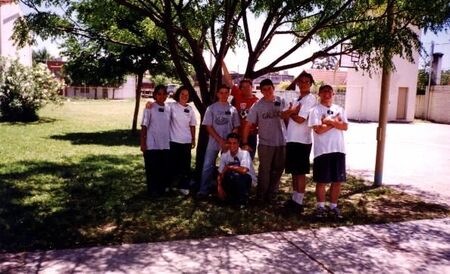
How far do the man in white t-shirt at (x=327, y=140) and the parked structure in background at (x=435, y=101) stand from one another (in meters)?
23.6

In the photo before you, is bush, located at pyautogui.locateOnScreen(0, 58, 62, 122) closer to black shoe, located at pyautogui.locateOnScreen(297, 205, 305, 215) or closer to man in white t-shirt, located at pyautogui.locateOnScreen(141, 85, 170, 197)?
man in white t-shirt, located at pyautogui.locateOnScreen(141, 85, 170, 197)

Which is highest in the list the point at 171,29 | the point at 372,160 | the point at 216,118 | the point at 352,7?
the point at 352,7

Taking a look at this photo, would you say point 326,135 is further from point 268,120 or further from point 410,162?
point 410,162

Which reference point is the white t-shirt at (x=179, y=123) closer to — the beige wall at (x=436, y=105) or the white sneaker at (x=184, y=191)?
the white sneaker at (x=184, y=191)

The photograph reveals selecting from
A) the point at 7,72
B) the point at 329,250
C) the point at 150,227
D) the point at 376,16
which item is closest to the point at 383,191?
the point at 376,16

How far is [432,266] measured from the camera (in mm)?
4273

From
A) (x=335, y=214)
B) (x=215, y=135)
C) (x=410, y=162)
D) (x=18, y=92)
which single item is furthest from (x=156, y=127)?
(x=18, y=92)

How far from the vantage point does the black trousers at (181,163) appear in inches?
265

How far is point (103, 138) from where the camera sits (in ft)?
48.1

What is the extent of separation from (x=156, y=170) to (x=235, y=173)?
1191 mm

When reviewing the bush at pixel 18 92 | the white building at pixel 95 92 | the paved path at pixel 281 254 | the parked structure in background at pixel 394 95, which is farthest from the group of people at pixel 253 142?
the white building at pixel 95 92

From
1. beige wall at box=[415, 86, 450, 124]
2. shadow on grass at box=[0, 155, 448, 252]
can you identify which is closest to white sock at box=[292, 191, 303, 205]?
shadow on grass at box=[0, 155, 448, 252]

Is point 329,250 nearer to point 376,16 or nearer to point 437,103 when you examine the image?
point 376,16

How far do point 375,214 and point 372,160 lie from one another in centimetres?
542
